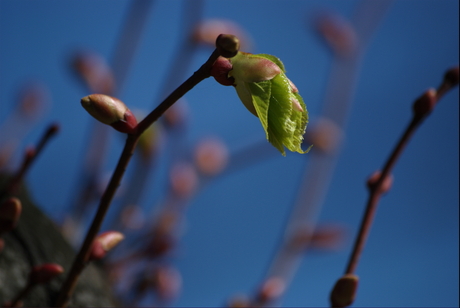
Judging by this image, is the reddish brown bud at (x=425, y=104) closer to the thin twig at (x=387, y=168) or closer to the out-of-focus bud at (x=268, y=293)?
the thin twig at (x=387, y=168)

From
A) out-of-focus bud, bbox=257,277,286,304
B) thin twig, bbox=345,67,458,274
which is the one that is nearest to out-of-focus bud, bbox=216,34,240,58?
thin twig, bbox=345,67,458,274

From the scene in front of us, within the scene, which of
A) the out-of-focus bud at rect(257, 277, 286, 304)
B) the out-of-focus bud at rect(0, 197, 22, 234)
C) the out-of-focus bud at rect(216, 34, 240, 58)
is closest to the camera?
the out-of-focus bud at rect(216, 34, 240, 58)

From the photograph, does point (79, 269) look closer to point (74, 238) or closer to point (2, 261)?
point (2, 261)

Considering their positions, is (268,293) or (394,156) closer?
(394,156)

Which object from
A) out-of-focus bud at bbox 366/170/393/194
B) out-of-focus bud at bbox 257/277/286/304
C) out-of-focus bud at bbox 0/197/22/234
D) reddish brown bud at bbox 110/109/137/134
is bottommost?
out-of-focus bud at bbox 257/277/286/304

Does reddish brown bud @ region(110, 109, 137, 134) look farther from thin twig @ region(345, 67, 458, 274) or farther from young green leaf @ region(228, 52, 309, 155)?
thin twig @ region(345, 67, 458, 274)

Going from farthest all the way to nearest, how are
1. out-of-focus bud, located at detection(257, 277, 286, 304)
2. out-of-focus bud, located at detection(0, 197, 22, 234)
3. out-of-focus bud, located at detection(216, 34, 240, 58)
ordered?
1. out-of-focus bud, located at detection(257, 277, 286, 304)
2. out-of-focus bud, located at detection(0, 197, 22, 234)
3. out-of-focus bud, located at detection(216, 34, 240, 58)

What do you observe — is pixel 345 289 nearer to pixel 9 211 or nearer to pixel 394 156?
pixel 394 156

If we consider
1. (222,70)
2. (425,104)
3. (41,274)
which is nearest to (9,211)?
Answer: (41,274)

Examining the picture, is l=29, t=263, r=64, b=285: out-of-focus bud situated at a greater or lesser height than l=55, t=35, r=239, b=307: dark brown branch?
lesser
